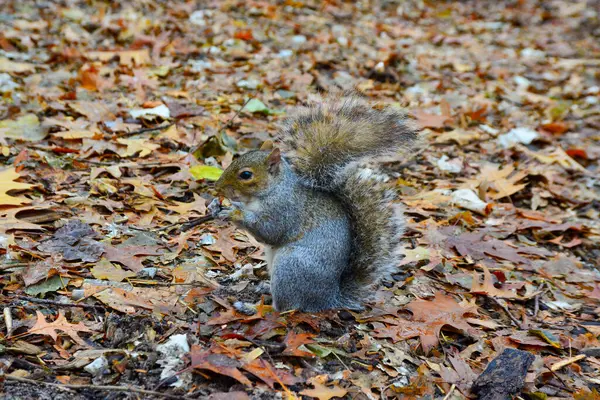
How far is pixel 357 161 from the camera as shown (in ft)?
9.70

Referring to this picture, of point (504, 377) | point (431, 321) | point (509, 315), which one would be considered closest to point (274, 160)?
point (431, 321)

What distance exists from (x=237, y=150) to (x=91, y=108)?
1.15m

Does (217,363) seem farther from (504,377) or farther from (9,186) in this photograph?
(9,186)

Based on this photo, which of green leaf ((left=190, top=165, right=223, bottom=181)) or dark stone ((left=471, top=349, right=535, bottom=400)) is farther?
green leaf ((left=190, top=165, right=223, bottom=181))

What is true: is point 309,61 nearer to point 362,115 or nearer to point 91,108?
point 91,108

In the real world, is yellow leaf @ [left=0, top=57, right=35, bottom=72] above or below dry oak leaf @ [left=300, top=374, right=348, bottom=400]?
above

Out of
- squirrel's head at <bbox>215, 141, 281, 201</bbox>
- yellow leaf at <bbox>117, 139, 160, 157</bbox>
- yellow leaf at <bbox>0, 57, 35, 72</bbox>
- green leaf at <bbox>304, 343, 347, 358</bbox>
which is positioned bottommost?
green leaf at <bbox>304, 343, 347, 358</bbox>

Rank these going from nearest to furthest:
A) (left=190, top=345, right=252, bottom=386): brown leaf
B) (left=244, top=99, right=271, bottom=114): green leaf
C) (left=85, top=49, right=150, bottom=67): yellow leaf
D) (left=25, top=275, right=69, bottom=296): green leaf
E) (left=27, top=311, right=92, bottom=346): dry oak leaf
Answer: (left=190, top=345, right=252, bottom=386): brown leaf → (left=27, top=311, right=92, bottom=346): dry oak leaf → (left=25, top=275, right=69, bottom=296): green leaf → (left=244, top=99, right=271, bottom=114): green leaf → (left=85, top=49, right=150, bottom=67): yellow leaf

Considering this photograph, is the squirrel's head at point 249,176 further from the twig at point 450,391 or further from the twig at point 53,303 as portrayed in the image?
the twig at point 450,391

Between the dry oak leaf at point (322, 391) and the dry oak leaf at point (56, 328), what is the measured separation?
0.93 metres

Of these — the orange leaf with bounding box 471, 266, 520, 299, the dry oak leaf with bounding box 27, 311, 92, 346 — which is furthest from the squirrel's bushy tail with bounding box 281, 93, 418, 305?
the dry oak leaf with bounding box 27, 311, 92, 346

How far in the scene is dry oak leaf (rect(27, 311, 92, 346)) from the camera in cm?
258

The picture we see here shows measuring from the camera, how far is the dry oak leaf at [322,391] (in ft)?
8.10

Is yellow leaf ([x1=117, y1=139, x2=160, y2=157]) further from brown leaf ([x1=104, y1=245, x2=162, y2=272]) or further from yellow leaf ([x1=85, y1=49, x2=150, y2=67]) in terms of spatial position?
yellow leaf ([x1=85, y1=49, x2=150, y2=67])
